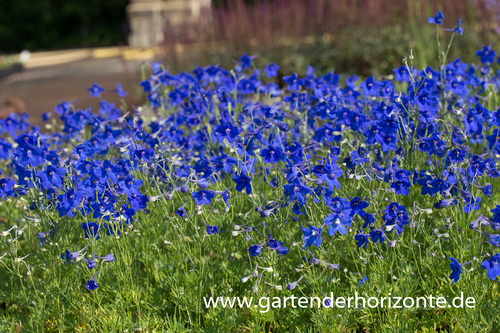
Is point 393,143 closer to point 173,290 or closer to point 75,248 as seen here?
point 173,290

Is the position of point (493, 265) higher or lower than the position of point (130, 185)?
lower

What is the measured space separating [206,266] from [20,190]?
3.55ft

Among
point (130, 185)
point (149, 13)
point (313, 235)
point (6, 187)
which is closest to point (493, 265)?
point (313, 235)

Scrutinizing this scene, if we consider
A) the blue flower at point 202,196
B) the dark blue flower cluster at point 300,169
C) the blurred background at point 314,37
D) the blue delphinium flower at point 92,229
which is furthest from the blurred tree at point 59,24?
the blue flower at point 202,196

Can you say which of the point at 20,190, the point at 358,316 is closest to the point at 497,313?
the point at 358,316

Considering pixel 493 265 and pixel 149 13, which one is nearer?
pixel 493 265

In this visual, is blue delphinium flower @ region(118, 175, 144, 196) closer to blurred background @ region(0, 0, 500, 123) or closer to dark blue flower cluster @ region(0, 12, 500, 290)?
dark blue flower cluster @ region(0, 12, 500, 290)

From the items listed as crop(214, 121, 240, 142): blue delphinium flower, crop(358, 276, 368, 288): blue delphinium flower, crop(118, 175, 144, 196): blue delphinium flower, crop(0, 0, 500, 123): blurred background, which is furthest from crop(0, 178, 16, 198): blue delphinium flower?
crop(0, 0, 500, 123): blurred background

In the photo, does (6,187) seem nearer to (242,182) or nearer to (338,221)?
(242,182)

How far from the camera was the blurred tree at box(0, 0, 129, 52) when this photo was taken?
63.6 ft

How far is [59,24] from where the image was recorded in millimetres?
20188

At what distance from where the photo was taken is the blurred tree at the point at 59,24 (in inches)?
763

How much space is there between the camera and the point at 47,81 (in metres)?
11.6

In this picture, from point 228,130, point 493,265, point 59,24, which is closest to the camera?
point 493,265
